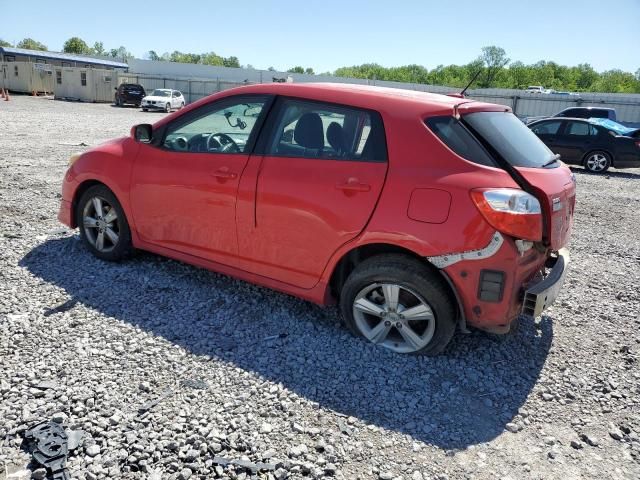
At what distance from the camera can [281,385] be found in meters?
3.07

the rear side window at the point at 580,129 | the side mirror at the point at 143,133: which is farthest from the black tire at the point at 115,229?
the rear side window at the point at 580,129

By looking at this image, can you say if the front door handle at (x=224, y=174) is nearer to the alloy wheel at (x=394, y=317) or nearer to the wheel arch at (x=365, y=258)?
the wheel arch at (x=365, y=258)

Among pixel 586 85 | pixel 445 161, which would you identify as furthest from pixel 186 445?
pixel 586 85

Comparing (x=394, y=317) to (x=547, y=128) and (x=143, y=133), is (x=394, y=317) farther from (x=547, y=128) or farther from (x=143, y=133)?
(x=547, y=128)

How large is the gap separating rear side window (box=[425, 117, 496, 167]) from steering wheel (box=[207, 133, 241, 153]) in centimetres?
153

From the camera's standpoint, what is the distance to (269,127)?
12.3 ft

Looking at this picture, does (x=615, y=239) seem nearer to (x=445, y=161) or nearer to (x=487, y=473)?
(x=445, y=161)

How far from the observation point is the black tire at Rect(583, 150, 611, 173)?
1402 centimetres

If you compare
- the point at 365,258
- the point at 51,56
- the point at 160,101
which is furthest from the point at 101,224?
the point at 51,56

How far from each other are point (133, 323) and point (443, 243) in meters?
2.32

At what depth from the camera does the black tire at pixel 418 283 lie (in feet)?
10.5

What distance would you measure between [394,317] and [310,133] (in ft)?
4.79

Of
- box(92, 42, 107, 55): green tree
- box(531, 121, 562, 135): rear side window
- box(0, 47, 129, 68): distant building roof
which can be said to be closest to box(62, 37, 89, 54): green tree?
box(92, 42, 107, 55): green tree

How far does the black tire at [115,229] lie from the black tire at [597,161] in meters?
13.7
